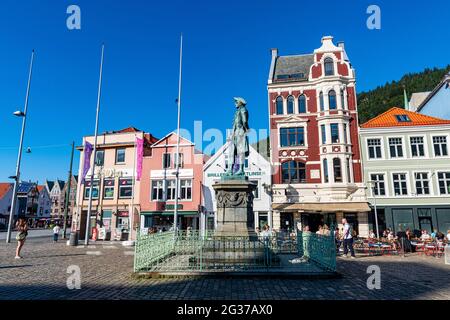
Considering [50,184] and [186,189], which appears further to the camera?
[50,184]

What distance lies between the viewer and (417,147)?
2881cm

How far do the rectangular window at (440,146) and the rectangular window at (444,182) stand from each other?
1.98m

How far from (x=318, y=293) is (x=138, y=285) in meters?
5.07

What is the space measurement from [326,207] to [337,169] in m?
4.30

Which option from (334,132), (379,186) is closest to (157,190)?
(334,132)

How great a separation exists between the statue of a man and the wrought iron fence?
372cm

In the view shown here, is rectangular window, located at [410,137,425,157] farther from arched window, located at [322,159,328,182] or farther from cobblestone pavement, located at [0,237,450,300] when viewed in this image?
cobblestone pavement, located at [0,237,450,300]

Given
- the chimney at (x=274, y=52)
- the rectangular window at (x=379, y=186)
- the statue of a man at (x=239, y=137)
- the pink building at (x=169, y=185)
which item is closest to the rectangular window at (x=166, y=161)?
the pink building at (x=169, y=185)

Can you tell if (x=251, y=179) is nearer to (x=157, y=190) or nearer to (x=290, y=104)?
(x=290, y=104)

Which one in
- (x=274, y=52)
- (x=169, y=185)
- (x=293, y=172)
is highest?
(x=274, y=52)

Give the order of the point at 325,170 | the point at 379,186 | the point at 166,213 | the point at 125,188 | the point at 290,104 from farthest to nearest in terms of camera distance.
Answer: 1. the point at 125,188
2. the point at 290,104
3. the point at 166,213
4. the point at 325,170
5. the point at 379,186

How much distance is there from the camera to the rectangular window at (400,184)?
28172mm
